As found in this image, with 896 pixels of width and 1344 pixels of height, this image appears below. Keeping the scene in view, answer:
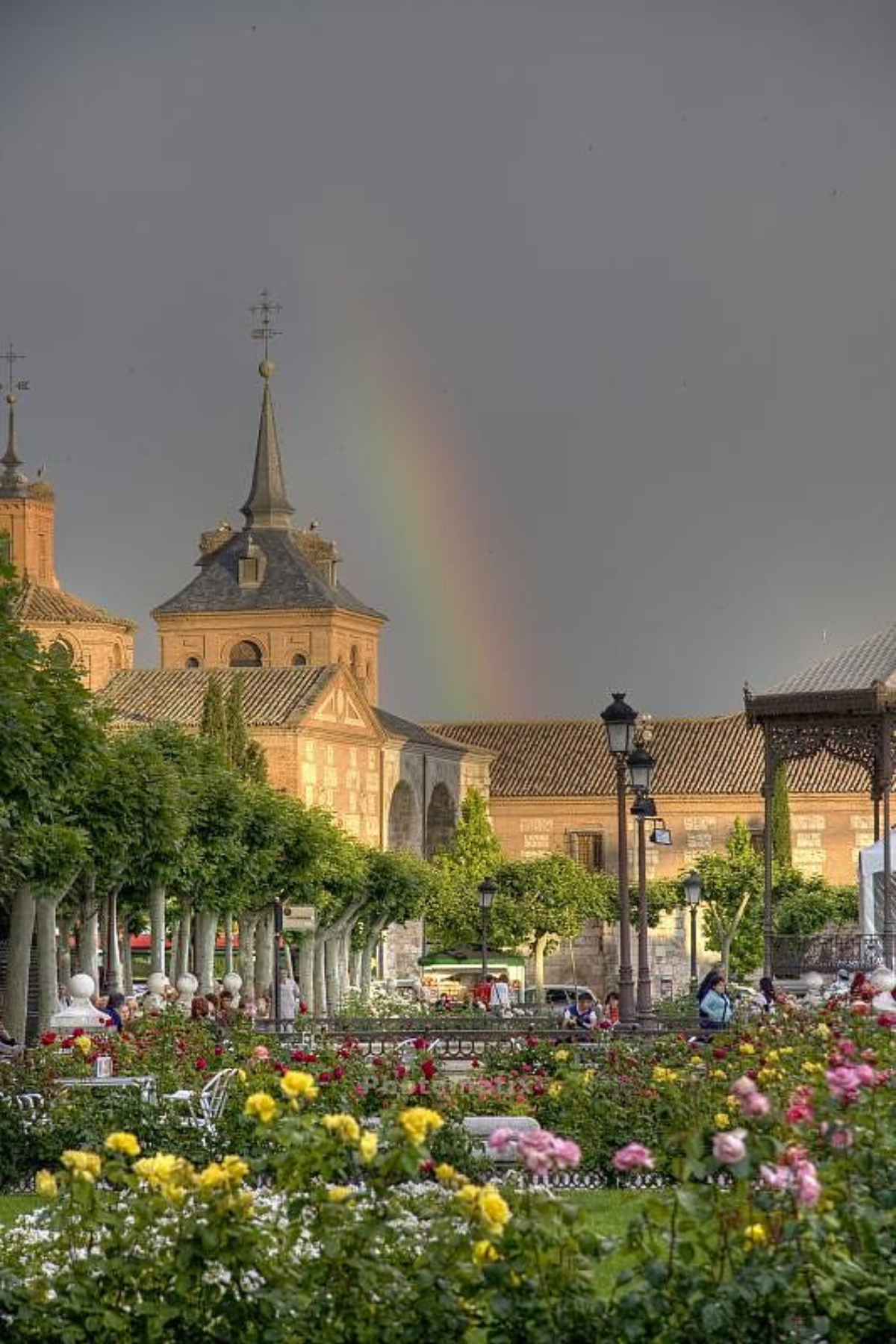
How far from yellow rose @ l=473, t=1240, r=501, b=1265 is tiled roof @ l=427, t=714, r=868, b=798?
7851cm

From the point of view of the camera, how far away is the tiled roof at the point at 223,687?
71.4 meters

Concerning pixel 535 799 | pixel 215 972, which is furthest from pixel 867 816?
pixel 215 972

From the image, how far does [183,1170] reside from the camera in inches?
272

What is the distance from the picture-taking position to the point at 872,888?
26.5 metres

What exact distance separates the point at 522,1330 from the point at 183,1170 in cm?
102

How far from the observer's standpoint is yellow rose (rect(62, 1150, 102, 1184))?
22.1ft

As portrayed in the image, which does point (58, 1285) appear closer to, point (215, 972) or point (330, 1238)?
point (330, 1238)

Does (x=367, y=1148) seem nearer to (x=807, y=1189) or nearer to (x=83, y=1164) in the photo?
(x=83, y=1164)

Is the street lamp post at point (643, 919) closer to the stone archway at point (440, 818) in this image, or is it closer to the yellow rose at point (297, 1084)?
the yellow rose at point (297, 1084)

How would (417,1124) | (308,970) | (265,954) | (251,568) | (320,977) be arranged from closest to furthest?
(417,1124), (265,954), (308,970), (320,977), (251,568)

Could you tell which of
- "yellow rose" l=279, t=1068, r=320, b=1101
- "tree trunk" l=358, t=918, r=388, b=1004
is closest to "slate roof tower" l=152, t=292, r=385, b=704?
"tree trunk" l=358, t=918, r=388, b=1004

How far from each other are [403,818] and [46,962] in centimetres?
5656

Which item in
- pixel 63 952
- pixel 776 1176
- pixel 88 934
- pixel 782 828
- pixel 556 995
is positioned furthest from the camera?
pixel 782 828

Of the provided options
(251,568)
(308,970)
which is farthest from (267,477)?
(308,970)
